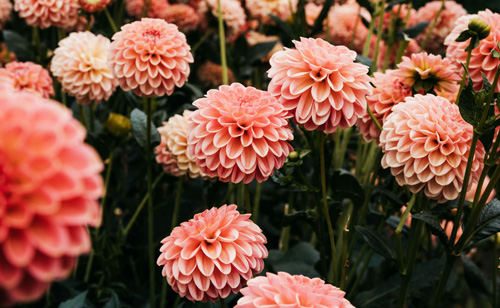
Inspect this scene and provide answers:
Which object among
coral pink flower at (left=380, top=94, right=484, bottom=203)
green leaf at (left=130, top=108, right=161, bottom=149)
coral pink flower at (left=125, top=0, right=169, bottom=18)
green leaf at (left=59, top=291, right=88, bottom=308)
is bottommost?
green leaf at (left=59, top=291, right=88, bottom=308)

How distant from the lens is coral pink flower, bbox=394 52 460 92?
844 millimetres

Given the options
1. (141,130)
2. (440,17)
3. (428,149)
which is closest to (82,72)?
(141,130)

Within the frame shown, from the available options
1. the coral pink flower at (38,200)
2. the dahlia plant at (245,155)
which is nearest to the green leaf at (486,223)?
the dahlia plant at (245,155)

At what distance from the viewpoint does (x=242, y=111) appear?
679 mm

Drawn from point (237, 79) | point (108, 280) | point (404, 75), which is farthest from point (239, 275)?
point (237, 79)

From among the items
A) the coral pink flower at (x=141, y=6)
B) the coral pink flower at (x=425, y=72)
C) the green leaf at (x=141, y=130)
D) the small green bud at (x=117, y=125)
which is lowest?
the small green bud at (x=117, y=125)

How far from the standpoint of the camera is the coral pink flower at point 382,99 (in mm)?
850

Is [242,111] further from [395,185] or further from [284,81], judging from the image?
[395,185]

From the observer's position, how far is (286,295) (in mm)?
500

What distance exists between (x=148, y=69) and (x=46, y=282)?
1.94ft

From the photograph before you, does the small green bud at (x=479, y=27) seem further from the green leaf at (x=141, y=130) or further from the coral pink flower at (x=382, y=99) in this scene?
the green leaf at (x=141, y=130)

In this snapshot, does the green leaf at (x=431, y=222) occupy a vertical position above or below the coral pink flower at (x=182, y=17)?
below

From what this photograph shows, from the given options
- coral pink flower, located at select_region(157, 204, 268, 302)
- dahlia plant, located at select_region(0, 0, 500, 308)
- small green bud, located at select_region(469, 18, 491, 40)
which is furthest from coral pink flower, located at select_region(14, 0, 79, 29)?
small green bud, located at select_region(469, 18, 491, 40)

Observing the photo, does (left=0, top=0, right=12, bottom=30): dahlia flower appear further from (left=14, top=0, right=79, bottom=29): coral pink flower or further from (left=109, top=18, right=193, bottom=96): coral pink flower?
(left=109, top=18, right=193, bottom=96): coral pink flower
